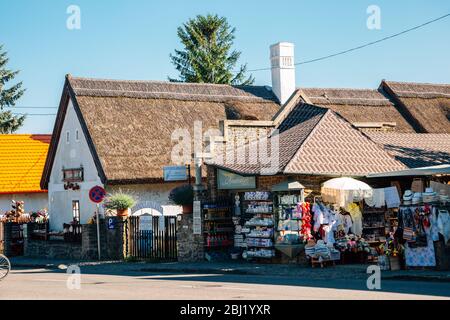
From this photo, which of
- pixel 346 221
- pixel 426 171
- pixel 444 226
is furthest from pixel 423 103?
pixel 444 226

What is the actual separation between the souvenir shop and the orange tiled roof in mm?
21402

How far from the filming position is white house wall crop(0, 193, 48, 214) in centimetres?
4828

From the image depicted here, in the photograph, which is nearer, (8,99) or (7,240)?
(7,240)

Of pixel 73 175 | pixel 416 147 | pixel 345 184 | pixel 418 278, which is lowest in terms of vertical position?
pixel 418 278

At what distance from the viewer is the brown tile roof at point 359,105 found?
42469mm

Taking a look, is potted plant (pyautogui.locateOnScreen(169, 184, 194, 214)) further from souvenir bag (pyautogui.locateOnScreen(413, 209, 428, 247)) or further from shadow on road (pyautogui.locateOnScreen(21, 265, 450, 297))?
souvenir bag (pyautogui.locateOnScreen(413, 209, 428, 247))

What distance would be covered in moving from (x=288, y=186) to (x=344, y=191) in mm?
1831

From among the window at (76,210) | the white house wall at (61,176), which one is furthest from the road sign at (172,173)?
the window at (76,210)

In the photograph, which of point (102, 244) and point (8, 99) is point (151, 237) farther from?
point (8, 99)

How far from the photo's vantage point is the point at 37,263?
3328cm

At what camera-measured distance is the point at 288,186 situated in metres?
26.1

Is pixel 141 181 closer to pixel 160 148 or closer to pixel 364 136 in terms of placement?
pixel 160 148

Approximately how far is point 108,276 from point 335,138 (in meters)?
9.99

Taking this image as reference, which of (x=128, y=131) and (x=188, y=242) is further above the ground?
(x=128, y=131)
